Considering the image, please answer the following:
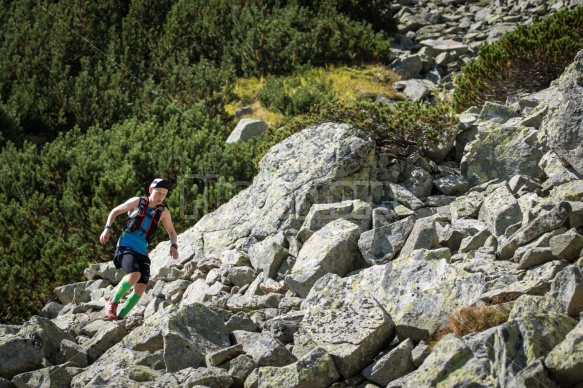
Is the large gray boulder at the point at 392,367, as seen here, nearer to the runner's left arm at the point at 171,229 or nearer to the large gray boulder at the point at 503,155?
the runner's left arm at the point at 171,229

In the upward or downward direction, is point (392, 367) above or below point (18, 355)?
above

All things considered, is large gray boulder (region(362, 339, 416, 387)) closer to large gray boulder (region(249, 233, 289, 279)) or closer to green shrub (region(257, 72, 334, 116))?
large gray boulder (region(249, 233, 289, 279))

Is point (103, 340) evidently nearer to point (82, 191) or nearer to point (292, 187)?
point (292, 187)

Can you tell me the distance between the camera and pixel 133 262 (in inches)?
327

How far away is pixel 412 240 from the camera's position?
812 centimetres

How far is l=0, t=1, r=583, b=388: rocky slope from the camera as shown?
5.86 metres

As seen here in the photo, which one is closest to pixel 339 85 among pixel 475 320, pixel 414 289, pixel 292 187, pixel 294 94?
pixel 294 94

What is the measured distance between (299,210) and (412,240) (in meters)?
1.93

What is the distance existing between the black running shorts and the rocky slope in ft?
1.59

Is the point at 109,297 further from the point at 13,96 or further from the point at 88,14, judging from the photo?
the point at 88,14

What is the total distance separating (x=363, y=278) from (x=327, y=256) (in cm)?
64

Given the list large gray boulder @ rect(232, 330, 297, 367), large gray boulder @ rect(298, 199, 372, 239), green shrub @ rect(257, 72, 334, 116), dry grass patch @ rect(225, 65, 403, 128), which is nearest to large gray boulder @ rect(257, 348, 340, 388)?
large gray boulder @ rect(232, 330, 297, 367)

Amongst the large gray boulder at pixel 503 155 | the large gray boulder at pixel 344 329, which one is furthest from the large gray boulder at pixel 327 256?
the large gray boulder at pixel 503 155

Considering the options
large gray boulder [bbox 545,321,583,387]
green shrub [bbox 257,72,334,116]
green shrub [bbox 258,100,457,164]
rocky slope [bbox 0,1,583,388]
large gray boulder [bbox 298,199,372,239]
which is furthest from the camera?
green shrub [bbox 257,72,334,116]
